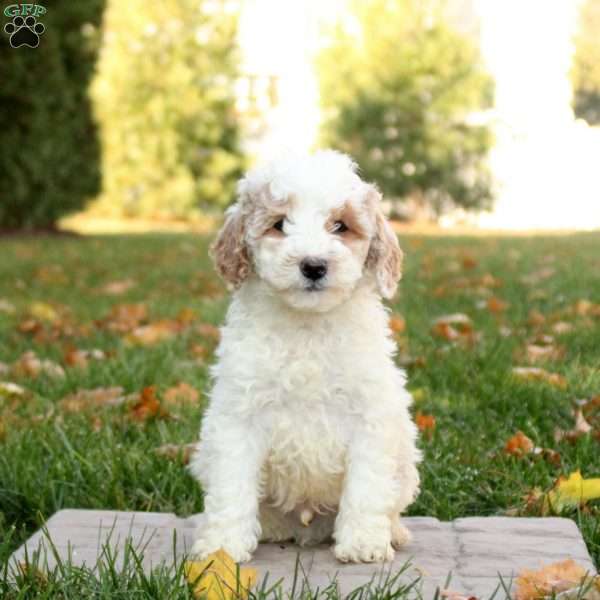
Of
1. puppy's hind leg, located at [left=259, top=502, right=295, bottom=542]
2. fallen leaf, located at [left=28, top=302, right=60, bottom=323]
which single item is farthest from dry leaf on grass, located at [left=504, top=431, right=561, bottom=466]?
fallen leaf, located at [left=28, top=302, right=60, bottom=323]

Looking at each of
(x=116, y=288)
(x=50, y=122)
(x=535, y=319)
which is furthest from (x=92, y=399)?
(x=50, y=122)

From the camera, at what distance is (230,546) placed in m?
2.99

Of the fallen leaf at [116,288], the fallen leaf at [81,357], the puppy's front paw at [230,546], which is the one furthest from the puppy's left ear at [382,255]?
the fallen leaf at [116,288]

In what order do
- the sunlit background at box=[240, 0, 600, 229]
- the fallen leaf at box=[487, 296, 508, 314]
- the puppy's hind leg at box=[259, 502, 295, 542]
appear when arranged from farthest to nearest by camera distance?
the sunlit background at box=[240, 0, 600, 229]
the fallen leaf at box=[487, 296, 508, 314]
the puppy's hind leg at box=[259, 502, 295, 542]

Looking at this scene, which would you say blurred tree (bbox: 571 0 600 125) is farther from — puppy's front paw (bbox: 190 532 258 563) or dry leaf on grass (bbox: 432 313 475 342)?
puppy's front paw (bbox: 190 532 258 563)

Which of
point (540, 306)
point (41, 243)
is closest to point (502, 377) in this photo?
point (540, 306)

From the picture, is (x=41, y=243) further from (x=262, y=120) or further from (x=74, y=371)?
(x=262, y=120)

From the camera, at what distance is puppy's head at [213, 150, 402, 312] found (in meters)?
2.90

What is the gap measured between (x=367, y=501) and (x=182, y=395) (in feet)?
6.78

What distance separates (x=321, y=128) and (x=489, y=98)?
465cm

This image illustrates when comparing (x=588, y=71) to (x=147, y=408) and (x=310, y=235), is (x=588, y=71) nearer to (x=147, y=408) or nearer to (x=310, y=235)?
(x=147, y=408)

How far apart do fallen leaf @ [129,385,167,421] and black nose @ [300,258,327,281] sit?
1.91 meters

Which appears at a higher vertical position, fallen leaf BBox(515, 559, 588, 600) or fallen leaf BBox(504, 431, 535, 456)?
fallen leaf BBox(515, 559, 588, 600)

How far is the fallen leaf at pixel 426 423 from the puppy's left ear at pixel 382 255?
51.8 inches
